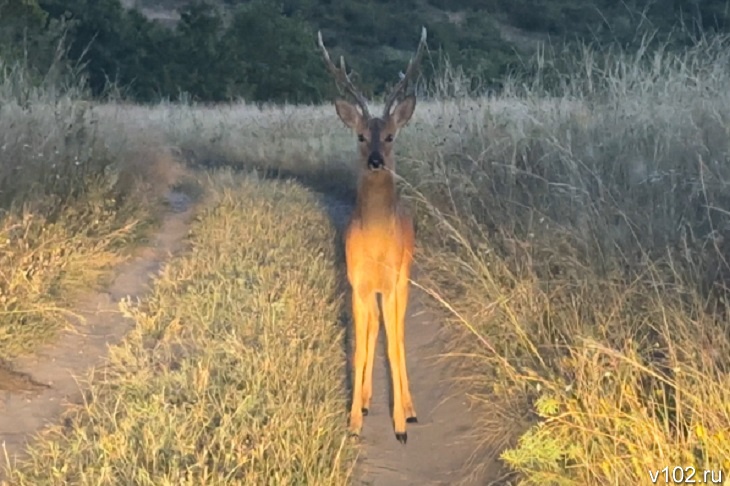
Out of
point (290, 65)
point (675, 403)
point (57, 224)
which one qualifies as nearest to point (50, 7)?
point (290, 65)

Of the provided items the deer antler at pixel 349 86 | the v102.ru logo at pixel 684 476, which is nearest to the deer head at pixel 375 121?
the deer antler at pixel 349 86

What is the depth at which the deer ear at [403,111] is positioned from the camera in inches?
254

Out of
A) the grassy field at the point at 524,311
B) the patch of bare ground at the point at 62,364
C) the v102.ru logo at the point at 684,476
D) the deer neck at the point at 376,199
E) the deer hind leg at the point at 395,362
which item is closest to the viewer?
the v102.ru logo at the point at 684,476

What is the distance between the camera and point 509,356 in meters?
6.04

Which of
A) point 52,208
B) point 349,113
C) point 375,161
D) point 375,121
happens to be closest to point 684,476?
point 375,161

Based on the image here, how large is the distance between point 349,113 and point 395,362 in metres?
1.55

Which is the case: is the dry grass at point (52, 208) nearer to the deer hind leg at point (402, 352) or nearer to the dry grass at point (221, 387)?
the dry grass at point (221, 387)

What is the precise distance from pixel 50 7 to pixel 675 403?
2278 cm

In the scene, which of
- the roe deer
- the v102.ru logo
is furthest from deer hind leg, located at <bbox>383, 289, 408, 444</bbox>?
the v102.ru logo

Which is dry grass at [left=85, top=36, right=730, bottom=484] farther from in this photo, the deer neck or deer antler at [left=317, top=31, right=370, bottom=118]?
deer antler at [left=317, top=31, right=370, bottom=118]

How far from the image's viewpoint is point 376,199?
6.11 meters

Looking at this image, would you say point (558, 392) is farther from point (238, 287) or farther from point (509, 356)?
point (238, 287)

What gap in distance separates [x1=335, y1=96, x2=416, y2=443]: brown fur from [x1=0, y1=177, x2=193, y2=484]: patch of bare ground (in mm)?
1619

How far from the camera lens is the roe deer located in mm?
6020
